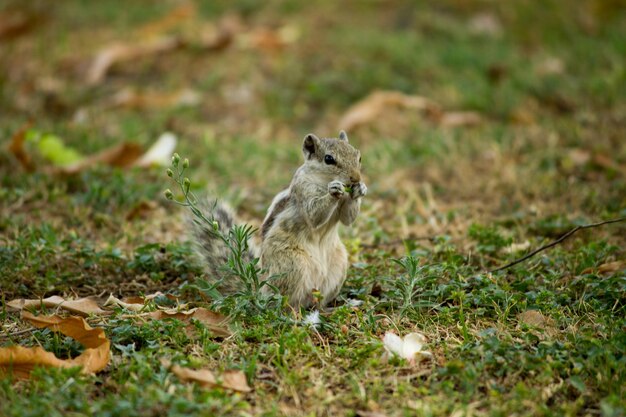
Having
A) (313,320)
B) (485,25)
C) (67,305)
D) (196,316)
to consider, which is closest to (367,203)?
(313,320)

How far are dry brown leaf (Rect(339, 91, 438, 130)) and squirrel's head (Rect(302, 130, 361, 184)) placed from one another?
10.3 feet

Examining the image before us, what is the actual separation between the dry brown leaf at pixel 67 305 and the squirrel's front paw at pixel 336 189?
121 cm

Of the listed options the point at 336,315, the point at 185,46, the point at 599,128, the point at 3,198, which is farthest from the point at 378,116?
the point at 336,315

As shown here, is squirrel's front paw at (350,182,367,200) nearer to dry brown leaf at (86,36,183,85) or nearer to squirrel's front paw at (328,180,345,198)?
squirrel's front paw at (328,180,345,198)

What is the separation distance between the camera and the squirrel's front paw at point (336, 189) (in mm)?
3459

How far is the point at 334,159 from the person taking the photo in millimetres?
3686

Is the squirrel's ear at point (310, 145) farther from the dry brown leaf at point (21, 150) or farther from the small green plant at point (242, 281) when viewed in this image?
the dry brown leaf at point (21, 150)

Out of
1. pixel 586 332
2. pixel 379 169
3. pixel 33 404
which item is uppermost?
pixel 33 404

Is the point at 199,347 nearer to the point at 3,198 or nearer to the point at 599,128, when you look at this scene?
the point at 3,198

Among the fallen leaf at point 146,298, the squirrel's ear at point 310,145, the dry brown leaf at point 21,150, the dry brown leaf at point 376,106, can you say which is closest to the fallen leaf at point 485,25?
the dry brown leaf at point 376,106

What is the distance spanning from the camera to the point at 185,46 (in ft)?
27.7

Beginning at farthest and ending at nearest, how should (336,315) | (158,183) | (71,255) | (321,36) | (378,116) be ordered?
(321,36) < (378,116) < (158,183) < (71,255) < (336,315)

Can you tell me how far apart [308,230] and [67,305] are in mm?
1217

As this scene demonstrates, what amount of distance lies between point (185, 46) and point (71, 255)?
489cm
